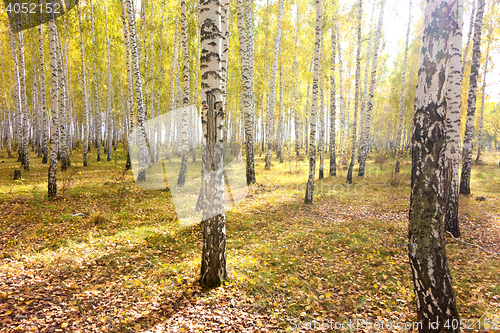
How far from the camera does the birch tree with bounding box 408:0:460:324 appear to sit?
9.52 feet

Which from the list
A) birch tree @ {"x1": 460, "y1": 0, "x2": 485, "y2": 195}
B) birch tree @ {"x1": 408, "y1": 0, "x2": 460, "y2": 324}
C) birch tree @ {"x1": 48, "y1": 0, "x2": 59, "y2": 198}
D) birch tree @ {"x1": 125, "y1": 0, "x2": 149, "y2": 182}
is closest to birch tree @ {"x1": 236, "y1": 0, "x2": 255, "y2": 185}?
birch tree @ {"x1": 125, "y1": 0, "x2": 149, "y2": 182}

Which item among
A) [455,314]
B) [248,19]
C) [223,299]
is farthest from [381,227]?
[248,19]

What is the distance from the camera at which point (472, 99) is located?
916cm

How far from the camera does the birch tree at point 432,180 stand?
290 centimetres

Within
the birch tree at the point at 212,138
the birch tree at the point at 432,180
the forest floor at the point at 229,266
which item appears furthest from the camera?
the birch tree at the point at 212,138

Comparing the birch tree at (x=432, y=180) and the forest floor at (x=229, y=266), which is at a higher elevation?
the birch tree at (x=432, y=180)

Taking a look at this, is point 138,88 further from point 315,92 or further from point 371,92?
point 371,92

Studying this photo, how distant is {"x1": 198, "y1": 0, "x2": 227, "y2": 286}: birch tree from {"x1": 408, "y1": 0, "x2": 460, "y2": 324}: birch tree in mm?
2869

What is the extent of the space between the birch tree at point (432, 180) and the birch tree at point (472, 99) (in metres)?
7.73

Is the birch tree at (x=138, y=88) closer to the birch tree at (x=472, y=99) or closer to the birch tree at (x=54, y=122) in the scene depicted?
the birch tree at (x=54, y=122)

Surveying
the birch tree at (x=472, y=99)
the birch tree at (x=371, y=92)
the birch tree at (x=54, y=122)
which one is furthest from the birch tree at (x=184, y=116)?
the birch tree at (x=472, y=99)

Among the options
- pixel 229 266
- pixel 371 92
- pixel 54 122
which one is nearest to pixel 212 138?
pixel 229 266

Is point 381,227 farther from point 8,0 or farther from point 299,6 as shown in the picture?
point 8,0

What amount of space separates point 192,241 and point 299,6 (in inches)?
846
